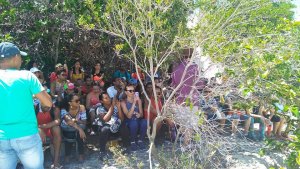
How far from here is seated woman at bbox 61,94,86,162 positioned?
544 cm

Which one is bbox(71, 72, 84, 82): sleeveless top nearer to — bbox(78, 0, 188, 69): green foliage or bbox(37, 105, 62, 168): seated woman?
bbox(37, 105, 62, 168): seated woman

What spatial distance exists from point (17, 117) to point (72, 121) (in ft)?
7.99

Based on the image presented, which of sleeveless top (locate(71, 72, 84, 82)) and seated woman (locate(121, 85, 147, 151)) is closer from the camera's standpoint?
seated woman (locate(121, 85, 147, 151))

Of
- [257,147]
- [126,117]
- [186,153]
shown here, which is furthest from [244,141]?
[126,117]

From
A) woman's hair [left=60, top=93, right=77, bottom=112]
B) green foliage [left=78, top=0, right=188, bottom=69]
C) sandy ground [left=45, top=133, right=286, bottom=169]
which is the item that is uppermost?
green foliage [left=78, top=0, right=188, bottom=69]

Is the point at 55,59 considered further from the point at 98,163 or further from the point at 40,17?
the point at 98,163

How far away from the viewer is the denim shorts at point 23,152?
298 centimetres

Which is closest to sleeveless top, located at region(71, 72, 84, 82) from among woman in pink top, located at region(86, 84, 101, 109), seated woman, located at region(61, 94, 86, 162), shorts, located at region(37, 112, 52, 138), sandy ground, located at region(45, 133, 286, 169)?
woman in pink top, located at region(86, 84, 101, 109)

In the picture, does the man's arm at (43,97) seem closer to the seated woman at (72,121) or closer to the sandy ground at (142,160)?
the sandy ground at (142,160)

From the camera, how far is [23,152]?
9.85ft

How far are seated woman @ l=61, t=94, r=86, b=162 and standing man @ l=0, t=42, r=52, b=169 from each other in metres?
2.34

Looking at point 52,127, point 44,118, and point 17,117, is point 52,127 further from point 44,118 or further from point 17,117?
point 17,117

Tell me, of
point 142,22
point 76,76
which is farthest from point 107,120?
point 76,76

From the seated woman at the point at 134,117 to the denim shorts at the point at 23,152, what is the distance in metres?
3.06
